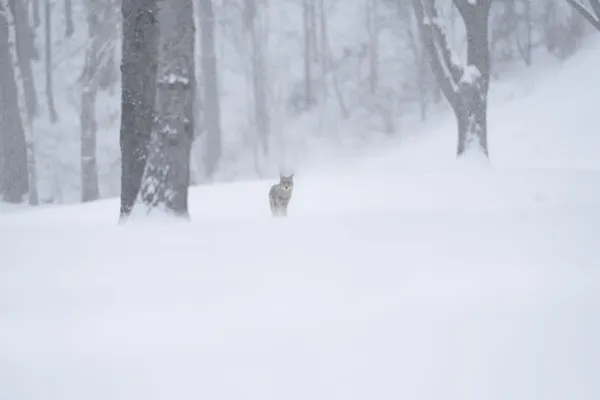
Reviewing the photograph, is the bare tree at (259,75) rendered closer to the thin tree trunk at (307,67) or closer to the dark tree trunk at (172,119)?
the thin tree trunk at (307,67)

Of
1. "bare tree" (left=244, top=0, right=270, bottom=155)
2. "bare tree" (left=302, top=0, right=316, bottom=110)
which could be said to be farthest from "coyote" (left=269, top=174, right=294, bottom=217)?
"bare tree" (left=302, top=0, right=316, bottom=110)

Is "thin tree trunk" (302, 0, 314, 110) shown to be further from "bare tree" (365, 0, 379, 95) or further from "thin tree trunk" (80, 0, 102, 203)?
"thin tree trunk" (80, 0, 102, 203)

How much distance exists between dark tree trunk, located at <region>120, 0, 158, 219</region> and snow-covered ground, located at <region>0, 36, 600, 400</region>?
93 centimetres

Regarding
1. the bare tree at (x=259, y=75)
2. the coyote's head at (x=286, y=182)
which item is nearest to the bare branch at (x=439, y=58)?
the coyote's head at (x=286, y=182)

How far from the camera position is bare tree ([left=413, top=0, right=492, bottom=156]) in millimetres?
12945

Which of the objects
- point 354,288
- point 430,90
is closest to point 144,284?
point 354,288

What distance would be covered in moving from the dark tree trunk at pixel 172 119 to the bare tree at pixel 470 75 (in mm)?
A: 8098

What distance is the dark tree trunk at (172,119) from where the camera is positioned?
609 centimetres

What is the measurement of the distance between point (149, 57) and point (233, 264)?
11.7 feet

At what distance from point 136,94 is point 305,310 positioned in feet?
13.9

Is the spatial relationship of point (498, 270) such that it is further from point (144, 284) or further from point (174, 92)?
point (174, 92)

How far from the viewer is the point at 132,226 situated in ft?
Result: 18.9

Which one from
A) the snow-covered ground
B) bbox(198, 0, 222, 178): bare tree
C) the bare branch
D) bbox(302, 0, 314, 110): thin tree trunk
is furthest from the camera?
bbox(302, 0, 314, 110): thin tree trunk

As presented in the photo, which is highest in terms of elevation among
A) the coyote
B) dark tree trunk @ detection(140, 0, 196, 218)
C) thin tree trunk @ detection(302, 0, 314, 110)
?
thin tree trunk @ detection(302, 0, 314, 110)
